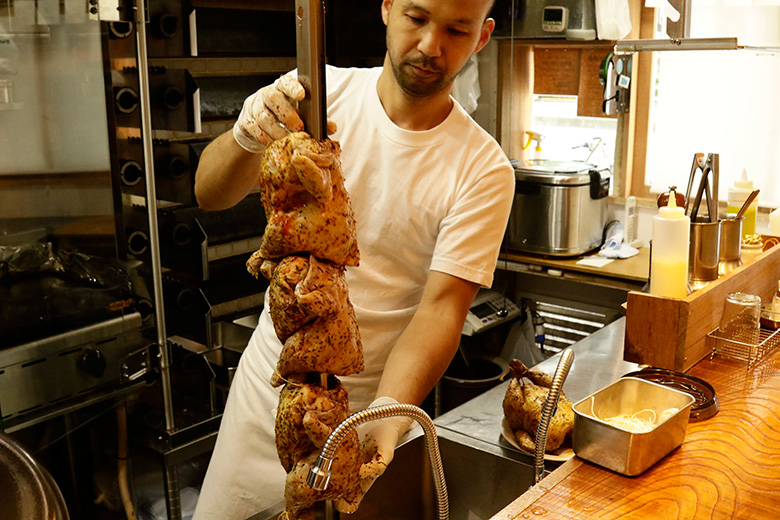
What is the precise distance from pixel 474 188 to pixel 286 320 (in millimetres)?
942

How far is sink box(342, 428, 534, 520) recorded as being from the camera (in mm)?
1680

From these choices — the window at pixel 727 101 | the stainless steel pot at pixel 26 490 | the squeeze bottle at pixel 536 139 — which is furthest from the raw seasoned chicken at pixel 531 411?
the squeeze bottle at pixel 536 139

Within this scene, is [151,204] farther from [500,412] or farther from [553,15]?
[553,15]

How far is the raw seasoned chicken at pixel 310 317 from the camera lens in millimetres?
1090

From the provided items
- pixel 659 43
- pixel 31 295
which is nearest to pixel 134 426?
pixel 31 295

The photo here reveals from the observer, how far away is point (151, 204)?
8.04 feet

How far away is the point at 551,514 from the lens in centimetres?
128

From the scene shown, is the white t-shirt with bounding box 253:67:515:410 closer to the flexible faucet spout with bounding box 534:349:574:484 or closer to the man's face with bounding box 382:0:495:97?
the man's face with bounding box 382:0:495:97

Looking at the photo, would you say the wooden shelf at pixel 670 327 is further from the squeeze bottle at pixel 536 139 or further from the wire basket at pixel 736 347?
the squeeze bottle at pixel 536 139

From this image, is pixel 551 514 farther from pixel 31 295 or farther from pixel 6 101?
pixel 6 101

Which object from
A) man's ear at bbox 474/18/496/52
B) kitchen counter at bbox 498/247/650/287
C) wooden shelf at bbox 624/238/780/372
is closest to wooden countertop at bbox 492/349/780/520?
wooden shelf at bbox 624/238/780/372

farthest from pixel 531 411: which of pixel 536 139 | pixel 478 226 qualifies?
pixel 536 139

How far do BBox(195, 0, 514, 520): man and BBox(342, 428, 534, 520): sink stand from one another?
0.78 feet

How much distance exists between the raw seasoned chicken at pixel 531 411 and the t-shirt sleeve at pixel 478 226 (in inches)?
9.5
